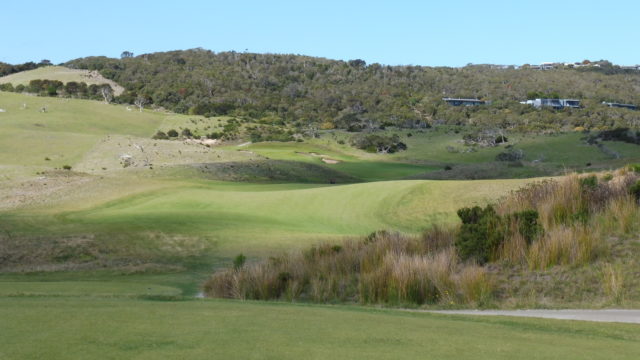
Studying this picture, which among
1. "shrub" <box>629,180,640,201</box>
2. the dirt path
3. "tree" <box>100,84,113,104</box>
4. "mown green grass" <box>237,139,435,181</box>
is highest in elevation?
"tree" <box>100,84,113,104</box>

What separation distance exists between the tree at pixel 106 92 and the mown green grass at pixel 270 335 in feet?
420

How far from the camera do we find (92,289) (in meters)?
15.3

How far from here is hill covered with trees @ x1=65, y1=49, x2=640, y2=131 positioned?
11925cm

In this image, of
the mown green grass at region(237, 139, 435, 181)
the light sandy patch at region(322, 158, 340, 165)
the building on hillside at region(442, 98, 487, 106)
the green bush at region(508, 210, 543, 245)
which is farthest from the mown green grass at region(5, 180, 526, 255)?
the building on hillside at region(442, 98, 487, 106)

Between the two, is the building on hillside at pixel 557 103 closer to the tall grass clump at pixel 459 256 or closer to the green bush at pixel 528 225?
the tall grass clump at pixel 459 256

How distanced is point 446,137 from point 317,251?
8377cm

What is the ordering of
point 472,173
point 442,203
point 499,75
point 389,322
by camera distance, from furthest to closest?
point 499,75
point 472,173
point 442,203
point 389,322

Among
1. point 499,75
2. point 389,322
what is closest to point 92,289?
point 389,322

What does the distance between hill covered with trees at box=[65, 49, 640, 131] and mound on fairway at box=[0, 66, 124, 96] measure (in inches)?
95.4

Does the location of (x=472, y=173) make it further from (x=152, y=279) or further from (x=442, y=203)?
(x=152, y=279)

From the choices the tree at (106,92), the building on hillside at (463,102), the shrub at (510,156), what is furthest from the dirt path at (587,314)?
the building on hillside at (463,102)

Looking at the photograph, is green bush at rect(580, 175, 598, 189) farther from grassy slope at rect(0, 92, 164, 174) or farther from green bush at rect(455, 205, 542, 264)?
grassy slope at rect(0, 92, 164, 174)

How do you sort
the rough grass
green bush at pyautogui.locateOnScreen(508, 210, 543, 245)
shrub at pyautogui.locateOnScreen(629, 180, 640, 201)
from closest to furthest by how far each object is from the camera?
green bush at pyautogui.locateOnScreen(508, 210, 543, 245) < shrub at pyautogui.locateOnScreen(629, 180, 640, 201) < the rough grass

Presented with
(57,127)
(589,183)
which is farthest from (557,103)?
(589,183)
